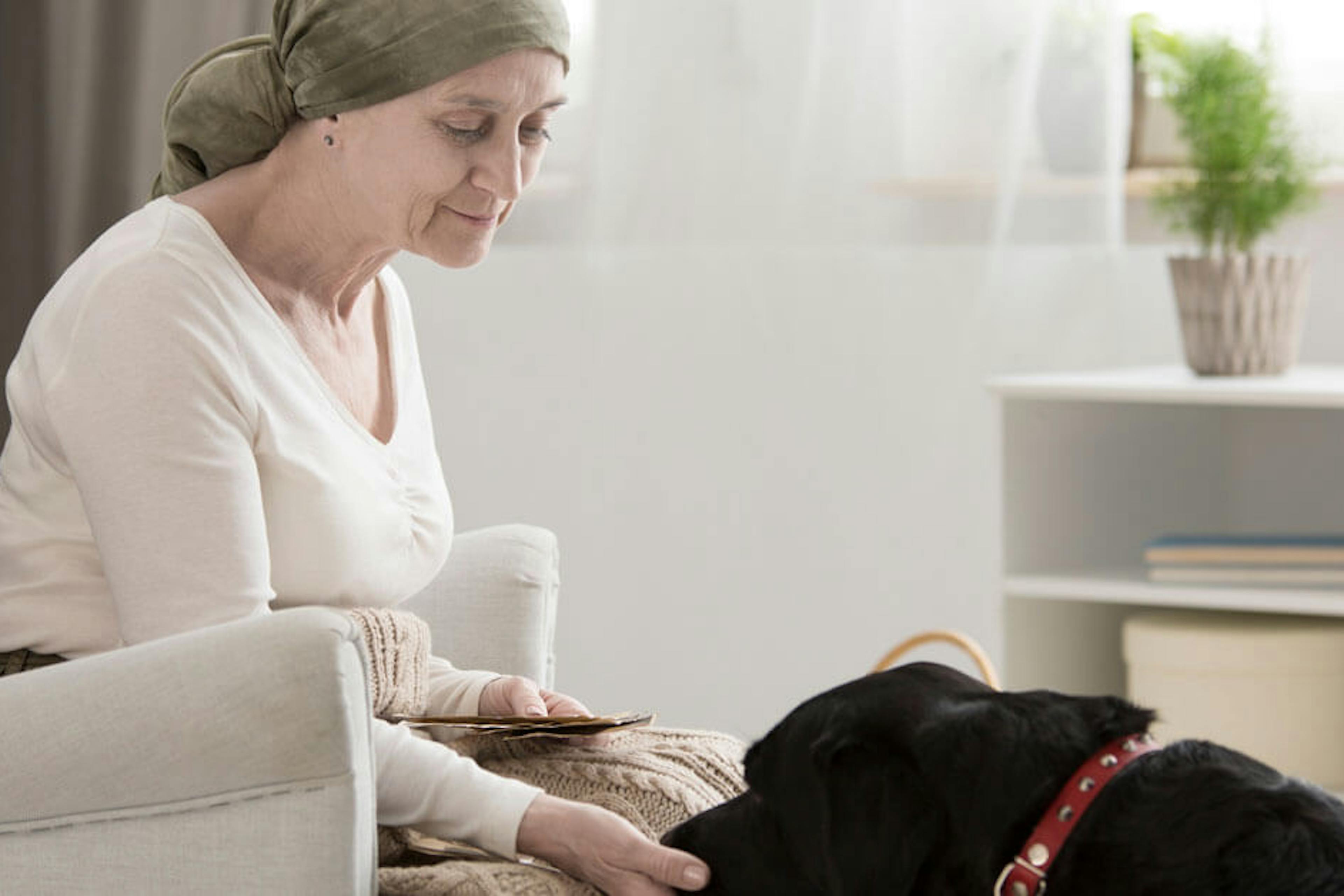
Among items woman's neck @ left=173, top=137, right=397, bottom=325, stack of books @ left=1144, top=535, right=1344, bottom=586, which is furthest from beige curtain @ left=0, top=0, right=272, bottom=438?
stack of books @ left=1144, top=535, right=1344, bottom=586

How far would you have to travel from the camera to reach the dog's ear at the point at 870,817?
1.02 m

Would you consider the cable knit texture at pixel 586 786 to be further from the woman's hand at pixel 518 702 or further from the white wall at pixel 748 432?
the white wall at pixel 748 432

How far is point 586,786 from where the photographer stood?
4.33 ft

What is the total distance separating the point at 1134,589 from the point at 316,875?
1.52m

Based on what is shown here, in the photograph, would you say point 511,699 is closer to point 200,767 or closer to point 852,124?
point 200,767

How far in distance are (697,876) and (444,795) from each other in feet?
0.67

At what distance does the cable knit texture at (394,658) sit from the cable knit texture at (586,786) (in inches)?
2.2

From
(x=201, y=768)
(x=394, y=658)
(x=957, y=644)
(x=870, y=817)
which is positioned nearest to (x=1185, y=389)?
(x=957, y=644)

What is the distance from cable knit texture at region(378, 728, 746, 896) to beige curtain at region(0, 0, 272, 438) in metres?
1.04

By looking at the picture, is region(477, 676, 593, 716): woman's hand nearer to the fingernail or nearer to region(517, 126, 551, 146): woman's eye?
the fingernail

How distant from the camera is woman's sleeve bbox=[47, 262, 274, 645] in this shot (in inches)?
47.9

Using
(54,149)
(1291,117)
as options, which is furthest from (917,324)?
(54,149)

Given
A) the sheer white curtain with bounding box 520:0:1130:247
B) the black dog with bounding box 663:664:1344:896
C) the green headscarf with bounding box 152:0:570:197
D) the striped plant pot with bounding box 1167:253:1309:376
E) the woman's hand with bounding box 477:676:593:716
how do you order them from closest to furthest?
the black dog with bounding box 663:664:1344:896
the green headscarf with bounding box 152:0:570:197
the woman's hand with bounding box 477:676:593:716
the striped plant pot with bounding box 1167:253:1309:376
the sheer white curtain with bounding box 520:0:1130:247

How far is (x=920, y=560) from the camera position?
9.30 ft
